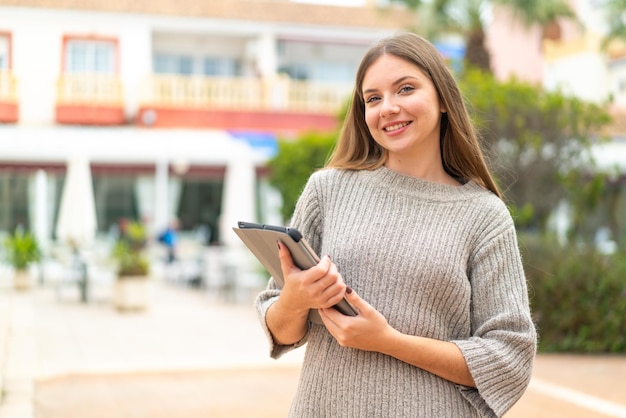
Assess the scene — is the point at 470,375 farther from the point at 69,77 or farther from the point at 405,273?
the point at 69,77

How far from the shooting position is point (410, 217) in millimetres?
1958

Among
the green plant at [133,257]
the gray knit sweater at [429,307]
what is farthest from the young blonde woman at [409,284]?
the green plant at [133,257]

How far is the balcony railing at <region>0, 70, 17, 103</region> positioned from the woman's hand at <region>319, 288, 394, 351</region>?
21.2 meters

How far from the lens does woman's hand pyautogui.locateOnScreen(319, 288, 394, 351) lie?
68.9 inches

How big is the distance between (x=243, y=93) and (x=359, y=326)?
21.8 metres

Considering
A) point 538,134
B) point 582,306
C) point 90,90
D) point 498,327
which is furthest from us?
point 90,90

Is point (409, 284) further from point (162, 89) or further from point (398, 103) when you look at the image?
point (162, 89)

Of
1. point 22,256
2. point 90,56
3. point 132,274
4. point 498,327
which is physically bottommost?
point 22,256

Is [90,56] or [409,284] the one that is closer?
[409,284]

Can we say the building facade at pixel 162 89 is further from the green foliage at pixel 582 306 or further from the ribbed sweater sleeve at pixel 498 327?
the ribbed sweater sleeve at pixel 498 327

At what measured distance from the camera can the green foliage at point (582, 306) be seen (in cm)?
845

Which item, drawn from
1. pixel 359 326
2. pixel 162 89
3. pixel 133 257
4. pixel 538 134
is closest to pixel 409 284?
pixel 359 326

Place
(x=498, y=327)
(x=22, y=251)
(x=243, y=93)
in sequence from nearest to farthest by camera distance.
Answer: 1. (x=498, y=327)
2. (x=22, y=251)
3. (x=243, y=93)

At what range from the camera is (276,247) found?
178 centimetres
